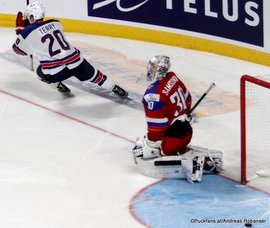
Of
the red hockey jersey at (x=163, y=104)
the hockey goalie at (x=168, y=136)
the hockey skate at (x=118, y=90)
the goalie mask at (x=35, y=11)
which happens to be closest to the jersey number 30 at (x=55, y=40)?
the goalie mask at (x=35, y=11)

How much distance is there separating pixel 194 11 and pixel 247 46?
2.46ft

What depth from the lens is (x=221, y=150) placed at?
6.81 meters

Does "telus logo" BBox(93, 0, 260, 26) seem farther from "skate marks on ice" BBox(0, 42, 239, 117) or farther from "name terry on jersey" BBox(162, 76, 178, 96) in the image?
"name terry on jersey" BBox(162, 76, 178, 96)

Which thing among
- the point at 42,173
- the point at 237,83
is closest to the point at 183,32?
the point at 237,83

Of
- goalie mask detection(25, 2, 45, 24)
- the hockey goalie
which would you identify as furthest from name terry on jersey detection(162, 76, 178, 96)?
goalie mask detection(25, 2, 45, 24)

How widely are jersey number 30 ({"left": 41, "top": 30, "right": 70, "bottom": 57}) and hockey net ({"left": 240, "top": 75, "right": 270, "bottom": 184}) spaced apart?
1738mm

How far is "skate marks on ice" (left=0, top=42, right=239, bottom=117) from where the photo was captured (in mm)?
7965

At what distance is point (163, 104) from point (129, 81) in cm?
277

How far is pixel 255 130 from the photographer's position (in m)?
6.91

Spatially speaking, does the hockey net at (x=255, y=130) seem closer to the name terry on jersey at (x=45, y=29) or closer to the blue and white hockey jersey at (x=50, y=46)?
the blue and white hockey jersey at (x=50, y=46)

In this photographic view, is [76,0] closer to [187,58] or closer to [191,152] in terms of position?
[187,58]

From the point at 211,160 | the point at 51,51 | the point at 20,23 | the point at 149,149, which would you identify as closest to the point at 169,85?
the point at 149,149

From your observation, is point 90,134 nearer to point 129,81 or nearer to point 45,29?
point 45,29

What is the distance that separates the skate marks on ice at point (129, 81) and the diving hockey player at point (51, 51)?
381 millimetres
